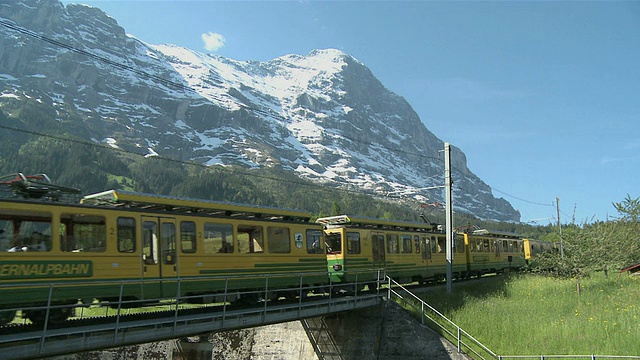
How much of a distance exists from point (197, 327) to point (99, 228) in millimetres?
3722

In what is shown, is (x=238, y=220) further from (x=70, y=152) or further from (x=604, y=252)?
(x=70, y=152)

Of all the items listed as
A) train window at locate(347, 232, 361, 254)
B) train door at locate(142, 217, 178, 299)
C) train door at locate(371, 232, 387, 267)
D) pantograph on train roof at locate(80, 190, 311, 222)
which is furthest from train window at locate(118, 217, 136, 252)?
train door at locate(371, 232, 387, 267)

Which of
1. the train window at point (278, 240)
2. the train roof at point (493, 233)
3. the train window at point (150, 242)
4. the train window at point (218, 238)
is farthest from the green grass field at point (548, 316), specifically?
the train window at point (150, 242)

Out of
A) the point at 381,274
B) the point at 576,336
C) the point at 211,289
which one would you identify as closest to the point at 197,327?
the point at 211,289

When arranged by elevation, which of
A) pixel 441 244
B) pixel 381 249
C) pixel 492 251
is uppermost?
pixel 381 249

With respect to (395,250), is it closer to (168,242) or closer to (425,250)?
(425,250)

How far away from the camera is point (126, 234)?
13.9 meters

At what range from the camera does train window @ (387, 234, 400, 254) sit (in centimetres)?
2575

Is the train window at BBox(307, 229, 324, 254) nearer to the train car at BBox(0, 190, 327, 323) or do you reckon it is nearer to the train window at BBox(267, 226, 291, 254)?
the train car at BBox(0, 190, 327, 323)

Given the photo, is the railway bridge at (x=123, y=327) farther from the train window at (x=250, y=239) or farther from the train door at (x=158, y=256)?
the train window at (x=250, y=239)

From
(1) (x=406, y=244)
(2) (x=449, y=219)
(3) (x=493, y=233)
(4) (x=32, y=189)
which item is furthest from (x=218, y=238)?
(3) (x=493, y=233)

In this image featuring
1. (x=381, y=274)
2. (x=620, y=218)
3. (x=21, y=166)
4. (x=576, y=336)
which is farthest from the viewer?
(x=21, y=166)

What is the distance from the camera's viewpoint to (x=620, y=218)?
122 feet

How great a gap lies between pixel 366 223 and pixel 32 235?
15.7 meters
